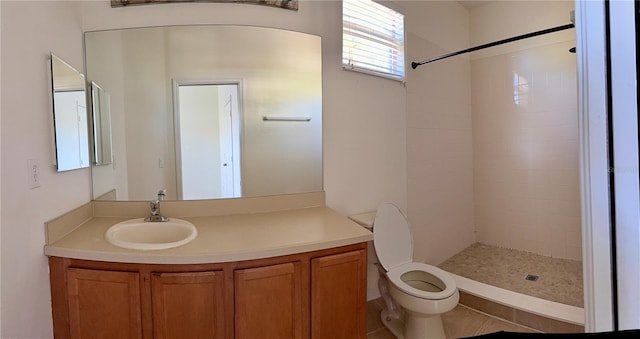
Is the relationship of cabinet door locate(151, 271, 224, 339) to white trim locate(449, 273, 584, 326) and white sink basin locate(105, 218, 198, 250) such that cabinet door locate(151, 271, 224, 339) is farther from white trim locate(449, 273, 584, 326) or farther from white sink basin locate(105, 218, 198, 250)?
white trim locate(449, 273, 584, 326)

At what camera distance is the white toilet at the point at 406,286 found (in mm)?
1604

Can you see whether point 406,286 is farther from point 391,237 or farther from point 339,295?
point 339,295

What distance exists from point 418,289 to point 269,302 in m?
1.03

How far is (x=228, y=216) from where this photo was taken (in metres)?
1.76

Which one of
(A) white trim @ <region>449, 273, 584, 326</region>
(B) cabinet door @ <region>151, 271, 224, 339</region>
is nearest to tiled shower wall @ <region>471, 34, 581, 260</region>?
(A) white trim @ <region>449, 273, 584, 326</region>

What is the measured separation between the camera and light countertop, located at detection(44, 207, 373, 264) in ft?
3.96

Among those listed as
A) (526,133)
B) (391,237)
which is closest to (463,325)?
(391,237)

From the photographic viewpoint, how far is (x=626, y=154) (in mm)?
430

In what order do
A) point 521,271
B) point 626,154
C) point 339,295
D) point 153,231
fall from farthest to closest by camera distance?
1. point 521,271
2. point 153,231
3. point 339,295
4. point 626,154

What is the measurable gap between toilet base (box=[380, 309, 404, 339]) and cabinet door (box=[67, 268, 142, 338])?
4.73 ft

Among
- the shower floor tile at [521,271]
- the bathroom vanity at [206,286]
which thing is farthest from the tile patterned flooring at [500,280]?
the bathroom vanity at [206,286]

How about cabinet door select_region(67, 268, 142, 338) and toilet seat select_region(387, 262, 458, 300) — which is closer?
cabinet door select_region(67, 268, 142, 338)

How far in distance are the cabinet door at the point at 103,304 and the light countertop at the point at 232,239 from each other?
85 mm

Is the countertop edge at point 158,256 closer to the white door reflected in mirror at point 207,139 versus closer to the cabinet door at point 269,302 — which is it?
the cabinet door at point 269,302
